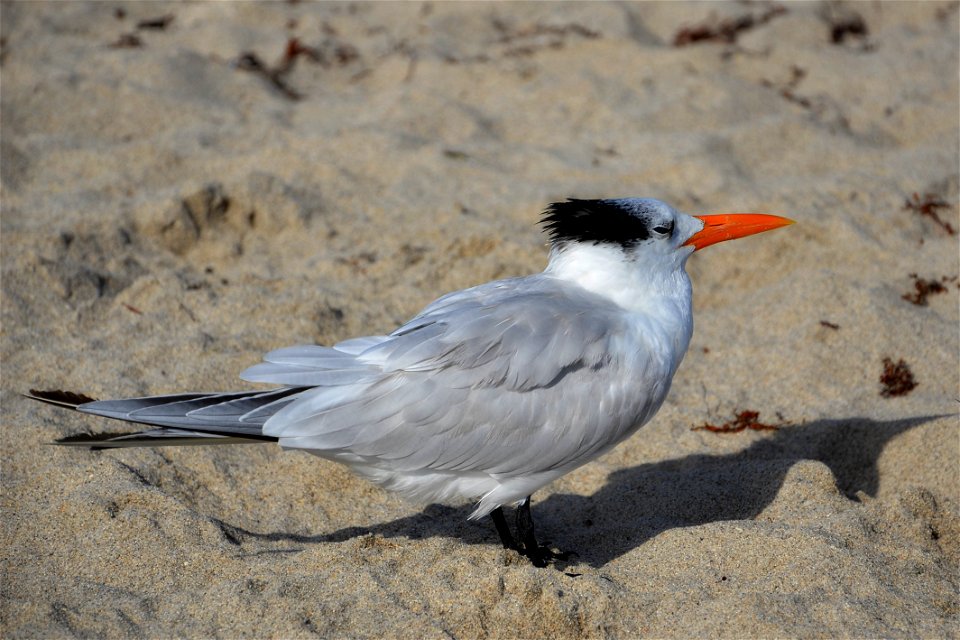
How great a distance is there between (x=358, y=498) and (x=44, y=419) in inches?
50.1

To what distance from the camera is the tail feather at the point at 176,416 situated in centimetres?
288

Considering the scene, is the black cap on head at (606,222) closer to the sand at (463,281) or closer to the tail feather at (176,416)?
the sand at (463,281)

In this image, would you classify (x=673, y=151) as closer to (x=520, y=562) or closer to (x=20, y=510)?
(x=520, y=562)

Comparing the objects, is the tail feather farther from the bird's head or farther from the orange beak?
the orange beak

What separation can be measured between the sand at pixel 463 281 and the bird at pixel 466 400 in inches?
12.8

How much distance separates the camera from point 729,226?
→ 3.75 meters

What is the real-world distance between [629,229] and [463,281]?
1.63 meters

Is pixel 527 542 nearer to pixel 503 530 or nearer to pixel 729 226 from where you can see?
pixel 503 530

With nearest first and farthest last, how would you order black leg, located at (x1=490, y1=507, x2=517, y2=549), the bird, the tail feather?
the tail feather
the bird
black leg, located at (x1=490, y1=507, x2=517, y2=549)

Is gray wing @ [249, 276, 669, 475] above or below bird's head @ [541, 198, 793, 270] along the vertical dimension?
below

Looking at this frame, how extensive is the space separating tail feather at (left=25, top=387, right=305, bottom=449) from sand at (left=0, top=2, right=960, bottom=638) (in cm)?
45

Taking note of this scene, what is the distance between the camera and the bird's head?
3482 mm

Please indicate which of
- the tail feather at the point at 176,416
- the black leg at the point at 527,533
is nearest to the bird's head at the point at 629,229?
the black leg at the point at 527,533

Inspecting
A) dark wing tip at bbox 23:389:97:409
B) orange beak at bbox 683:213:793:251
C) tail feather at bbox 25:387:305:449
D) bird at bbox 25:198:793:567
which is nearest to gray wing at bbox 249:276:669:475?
bird at bbox 25:198:793:567
